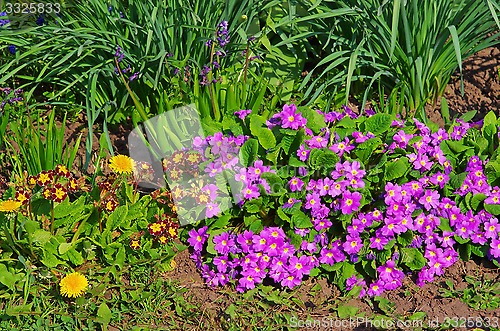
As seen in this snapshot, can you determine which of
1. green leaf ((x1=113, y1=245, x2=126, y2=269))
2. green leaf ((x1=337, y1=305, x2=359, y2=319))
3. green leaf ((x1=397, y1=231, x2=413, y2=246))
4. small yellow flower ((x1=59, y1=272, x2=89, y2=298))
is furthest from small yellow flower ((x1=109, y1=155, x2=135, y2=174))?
green leaf ((x1=397, y1=231, x2=413, y2=246))

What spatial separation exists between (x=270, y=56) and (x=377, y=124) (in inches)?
36.0

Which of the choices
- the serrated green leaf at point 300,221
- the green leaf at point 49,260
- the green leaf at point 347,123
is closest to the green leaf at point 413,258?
the serrated green leaf at point 300,221

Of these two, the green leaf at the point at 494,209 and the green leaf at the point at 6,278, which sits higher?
the green leaf at the point at 494,209

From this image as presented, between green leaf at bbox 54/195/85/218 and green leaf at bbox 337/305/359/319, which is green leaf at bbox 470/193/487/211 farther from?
green leaf at bbox 54/195/85/218

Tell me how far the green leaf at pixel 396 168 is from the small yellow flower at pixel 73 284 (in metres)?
1.19

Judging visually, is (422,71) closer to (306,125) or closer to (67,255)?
(306,125)

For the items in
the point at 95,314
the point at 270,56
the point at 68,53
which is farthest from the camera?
the point at 270,56

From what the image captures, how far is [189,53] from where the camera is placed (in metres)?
3.09

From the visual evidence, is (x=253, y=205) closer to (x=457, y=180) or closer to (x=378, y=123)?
(x=378, y=123)

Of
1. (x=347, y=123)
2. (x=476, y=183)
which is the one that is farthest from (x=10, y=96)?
(x=476, y=183)

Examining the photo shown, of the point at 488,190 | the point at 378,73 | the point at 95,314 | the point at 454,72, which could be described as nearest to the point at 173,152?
the point at 95,314

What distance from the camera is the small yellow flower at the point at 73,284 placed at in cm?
238

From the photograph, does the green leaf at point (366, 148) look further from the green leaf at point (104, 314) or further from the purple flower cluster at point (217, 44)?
the green leaf at point (104, 314)

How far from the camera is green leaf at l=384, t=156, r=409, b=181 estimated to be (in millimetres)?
2484
